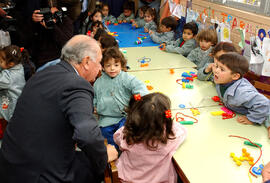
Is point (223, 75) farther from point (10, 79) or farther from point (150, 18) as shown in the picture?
point (150, 18)

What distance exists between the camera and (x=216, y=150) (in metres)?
1.55

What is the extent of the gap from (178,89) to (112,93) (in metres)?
0.68

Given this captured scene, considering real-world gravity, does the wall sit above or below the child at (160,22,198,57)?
above

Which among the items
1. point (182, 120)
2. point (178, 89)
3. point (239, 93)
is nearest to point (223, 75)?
point (239, 93)

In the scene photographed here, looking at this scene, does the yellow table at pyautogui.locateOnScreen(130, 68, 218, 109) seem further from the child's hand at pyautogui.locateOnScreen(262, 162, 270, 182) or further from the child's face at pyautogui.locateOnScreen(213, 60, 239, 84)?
the child's hand at pyautogui.locateOnScreen(262, 162, 270, 182)

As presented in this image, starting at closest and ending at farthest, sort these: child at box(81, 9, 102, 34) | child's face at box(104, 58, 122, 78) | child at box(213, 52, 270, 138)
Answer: child at box(213, 52, 270, 138) < child's face at box(104, 58, 122, 78) < child at box(81, 9, 102, 34)

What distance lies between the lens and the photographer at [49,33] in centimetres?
295

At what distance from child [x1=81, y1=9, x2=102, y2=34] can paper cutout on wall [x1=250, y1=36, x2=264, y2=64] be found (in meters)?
3.36

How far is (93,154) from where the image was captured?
136cm

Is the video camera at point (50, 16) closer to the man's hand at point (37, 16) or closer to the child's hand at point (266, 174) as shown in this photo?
the man's hand at point (37, 16)

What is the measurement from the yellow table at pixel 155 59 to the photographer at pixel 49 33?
3.05 feet

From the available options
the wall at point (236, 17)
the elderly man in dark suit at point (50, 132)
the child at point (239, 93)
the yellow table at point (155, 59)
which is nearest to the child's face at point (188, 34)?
the wall at point (236, 17)

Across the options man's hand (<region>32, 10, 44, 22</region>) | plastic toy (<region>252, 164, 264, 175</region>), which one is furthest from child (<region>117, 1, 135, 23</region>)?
plastic toy (<region>252, 164, 264, 175</region>)

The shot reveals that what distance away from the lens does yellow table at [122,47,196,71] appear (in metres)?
3.08
